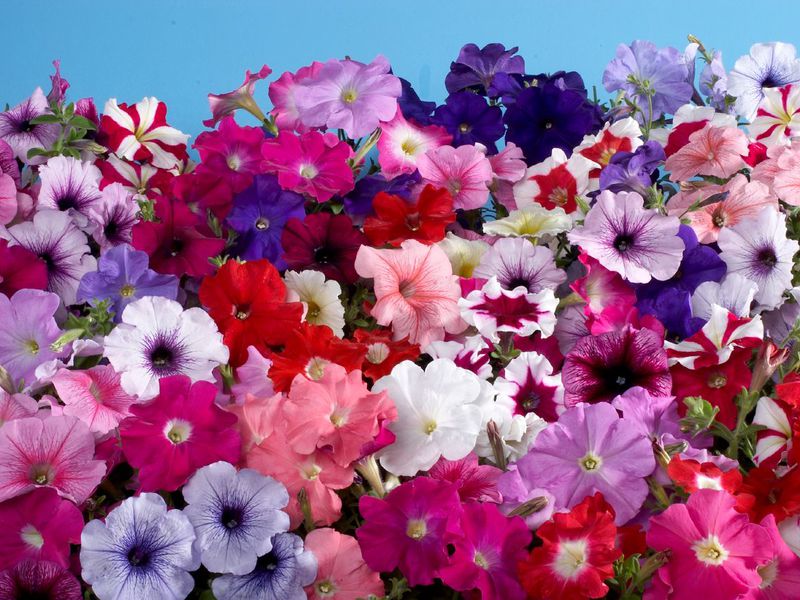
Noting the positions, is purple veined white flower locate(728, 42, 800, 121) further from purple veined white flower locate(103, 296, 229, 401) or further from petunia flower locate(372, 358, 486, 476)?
purple veined white flower locate(103, 296, 229, 401)

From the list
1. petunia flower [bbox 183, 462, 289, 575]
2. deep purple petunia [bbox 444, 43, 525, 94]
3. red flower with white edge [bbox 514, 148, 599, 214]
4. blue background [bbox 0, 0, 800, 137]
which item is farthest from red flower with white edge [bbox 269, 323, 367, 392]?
blue background [bbox 0, 0, 800, 137]

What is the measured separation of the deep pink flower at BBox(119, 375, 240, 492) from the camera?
2.65ft

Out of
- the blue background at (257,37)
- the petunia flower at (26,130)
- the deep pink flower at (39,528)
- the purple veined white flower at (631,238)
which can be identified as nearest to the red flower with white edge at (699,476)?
the purple veined white flower at (631,238)

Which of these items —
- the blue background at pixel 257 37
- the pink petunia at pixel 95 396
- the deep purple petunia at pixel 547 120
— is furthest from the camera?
the blue background at pixel 257 37

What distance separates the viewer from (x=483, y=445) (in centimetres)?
87

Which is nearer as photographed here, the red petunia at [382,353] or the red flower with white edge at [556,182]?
the red petunia at [382,353]

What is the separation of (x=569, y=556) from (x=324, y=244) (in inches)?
15.9

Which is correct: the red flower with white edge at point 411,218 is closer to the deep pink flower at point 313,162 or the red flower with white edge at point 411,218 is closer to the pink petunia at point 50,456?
the deep pink flower at point 313,162

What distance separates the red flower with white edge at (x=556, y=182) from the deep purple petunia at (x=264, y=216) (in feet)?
0.80

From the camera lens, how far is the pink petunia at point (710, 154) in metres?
1.05

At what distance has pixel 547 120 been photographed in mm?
1196

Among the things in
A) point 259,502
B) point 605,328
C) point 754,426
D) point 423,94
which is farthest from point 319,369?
point 423,94

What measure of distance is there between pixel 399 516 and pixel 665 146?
1.86 ft

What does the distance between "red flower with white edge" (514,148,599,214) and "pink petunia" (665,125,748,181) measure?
82mm
